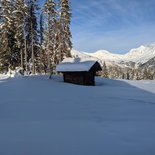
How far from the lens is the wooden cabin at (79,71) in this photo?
120 ft

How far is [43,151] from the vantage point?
7.40 meters

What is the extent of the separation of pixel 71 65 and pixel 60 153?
99.9ft

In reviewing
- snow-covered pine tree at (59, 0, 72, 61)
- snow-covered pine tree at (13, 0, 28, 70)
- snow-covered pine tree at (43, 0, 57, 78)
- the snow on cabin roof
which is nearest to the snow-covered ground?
the snow on cabin roof

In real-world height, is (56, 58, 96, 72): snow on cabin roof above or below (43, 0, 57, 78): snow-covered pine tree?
below

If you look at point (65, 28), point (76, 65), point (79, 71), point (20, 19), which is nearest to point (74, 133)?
point (79, 71)

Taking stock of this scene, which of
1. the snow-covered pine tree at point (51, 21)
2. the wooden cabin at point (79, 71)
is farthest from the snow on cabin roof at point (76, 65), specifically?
the snow-covered pine tree at point (51, 21)

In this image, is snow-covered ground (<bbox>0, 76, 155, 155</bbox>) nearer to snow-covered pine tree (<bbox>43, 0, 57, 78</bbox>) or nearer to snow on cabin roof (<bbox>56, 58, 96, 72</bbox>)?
snow on cabin roof (<bbox>56, 58, 96, 72</bbox>)

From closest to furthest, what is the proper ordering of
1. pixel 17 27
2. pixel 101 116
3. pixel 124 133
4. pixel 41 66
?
pixel 124 133 → pixel 101 116 → pixel 17 27 → pixel 41 66

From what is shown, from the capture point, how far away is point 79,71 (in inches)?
1442

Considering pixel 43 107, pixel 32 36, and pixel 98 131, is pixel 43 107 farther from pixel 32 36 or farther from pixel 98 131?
pixel 32 36

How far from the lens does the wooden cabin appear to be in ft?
120

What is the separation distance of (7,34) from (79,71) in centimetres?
1962

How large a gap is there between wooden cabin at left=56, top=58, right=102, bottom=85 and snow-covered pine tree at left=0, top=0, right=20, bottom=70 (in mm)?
16264

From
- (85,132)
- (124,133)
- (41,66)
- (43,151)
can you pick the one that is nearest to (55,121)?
(85,132)
